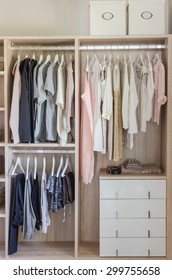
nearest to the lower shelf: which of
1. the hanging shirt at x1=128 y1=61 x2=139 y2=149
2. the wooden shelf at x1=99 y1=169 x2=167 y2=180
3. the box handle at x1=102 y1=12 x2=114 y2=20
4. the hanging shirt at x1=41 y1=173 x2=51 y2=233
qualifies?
the hanging shirt at x1=41 y1=173 x2=51 y2=233

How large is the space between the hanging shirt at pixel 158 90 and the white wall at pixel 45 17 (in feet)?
3.00

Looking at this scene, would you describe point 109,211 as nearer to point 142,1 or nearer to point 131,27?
point 131,27

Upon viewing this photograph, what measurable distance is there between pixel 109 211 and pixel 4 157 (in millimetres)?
1258

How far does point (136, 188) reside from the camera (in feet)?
11.9

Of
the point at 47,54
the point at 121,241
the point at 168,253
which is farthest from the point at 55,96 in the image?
the point at 168,253

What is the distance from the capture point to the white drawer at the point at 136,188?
11.9 feet

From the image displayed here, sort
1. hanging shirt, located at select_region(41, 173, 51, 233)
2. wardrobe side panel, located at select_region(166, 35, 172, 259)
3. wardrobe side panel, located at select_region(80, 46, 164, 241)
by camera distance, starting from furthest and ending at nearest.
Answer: wardrobe side panel, located at select_region(80, 46, 164, 241)
hanging shirt, located at select_region(41, 173, 51, 233)
wardrobe side panel, located at select_region(166, 35, 172, 259)

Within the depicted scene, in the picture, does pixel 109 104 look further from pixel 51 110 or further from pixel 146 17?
pixel 146 17

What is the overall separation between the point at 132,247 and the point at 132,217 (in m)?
0.29

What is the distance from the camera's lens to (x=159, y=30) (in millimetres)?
3613

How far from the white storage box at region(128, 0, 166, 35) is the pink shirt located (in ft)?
2.31

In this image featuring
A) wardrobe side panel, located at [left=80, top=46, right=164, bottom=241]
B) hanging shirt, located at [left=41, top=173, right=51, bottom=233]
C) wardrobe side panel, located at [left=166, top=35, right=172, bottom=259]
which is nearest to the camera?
wardrobe side panel, located at [left=166, top=35, right=172, bottom=259]

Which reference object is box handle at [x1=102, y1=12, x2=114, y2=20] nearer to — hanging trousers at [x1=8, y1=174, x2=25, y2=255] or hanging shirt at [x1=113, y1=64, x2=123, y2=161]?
hanging shirt at [x1=113, y1=64, x2=123, y2=161]

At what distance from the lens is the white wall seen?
401cm
